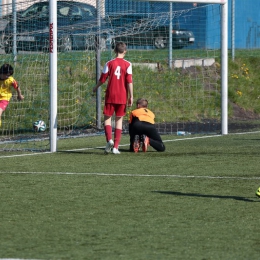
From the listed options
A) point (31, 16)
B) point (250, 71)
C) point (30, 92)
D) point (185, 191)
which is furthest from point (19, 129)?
point (250, 71)

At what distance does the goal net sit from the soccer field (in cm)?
325

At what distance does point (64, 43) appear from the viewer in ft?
58.6

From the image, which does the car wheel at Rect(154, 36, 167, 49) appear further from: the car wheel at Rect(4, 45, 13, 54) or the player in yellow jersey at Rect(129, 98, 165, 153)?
the player in yellow jersey at Rect(129, 98, 165, 153)

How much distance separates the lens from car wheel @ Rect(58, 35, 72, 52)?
1789 cm

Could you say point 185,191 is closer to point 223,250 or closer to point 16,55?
point 223,250

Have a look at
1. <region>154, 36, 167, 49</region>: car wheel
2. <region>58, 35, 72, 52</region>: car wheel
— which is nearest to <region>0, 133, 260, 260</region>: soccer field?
<region>58, 35, 72, 52</region>: car wheel

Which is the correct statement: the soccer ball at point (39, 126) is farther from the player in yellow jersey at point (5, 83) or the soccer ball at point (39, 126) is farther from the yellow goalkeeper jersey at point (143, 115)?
the yellow goalkeeper jersey at point (143, 115)

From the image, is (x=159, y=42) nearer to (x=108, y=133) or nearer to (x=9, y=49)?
(x=9, y=49)

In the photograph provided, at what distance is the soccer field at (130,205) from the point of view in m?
6.46

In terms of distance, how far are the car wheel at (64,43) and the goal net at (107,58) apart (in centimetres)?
2

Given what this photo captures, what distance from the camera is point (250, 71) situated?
25.4 metres

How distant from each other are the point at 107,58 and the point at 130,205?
11479mm

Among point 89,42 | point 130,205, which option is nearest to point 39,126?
point 89,42

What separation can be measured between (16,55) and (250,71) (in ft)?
32.6
